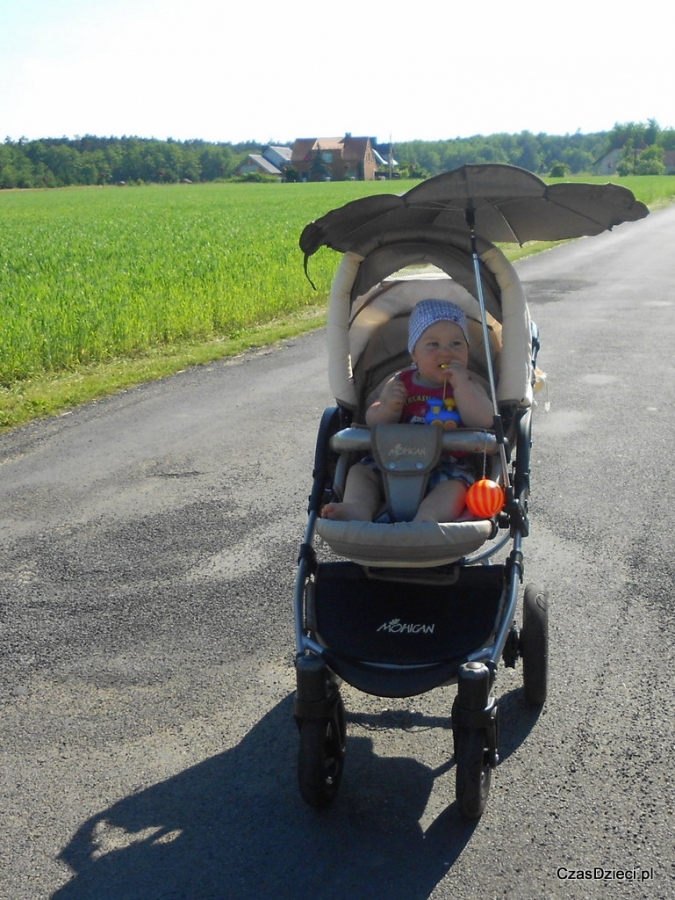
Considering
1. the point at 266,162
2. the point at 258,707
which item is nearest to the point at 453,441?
the point at 258,707

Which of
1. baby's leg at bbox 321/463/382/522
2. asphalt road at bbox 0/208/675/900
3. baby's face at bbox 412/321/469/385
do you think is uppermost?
baby's face at bbox 412/321/469/385

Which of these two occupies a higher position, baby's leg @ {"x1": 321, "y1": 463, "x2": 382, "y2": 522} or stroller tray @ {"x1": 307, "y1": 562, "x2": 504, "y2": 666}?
baby's leg @ {"x1": 321, "y1": 463, "x2": 382, "y2": 522}

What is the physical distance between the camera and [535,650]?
3826 mm

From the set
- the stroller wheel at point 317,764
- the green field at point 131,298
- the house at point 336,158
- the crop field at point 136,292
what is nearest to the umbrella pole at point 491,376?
the stroller wheel at point 317,764

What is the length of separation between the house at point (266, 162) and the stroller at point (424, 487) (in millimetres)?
135867

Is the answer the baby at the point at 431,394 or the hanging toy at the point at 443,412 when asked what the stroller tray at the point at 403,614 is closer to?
the baby at the point at 431,394

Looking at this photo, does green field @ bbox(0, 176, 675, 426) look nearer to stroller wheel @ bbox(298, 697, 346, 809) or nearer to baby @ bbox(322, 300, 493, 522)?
baby @ bbox(322, 300, 493, 522)

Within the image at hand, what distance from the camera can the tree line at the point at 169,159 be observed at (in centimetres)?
11856

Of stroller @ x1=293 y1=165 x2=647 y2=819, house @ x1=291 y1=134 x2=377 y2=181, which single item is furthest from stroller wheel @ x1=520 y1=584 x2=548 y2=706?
house @ x1=291 y1=134 x2=377 y2=181

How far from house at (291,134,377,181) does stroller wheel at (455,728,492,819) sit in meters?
122

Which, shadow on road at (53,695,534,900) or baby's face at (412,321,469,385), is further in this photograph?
baby's face at (412,321,469,385)

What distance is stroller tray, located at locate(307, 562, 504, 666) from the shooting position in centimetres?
335

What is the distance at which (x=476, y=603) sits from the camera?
350 cm

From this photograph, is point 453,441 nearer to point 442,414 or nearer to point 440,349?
point 442,414
